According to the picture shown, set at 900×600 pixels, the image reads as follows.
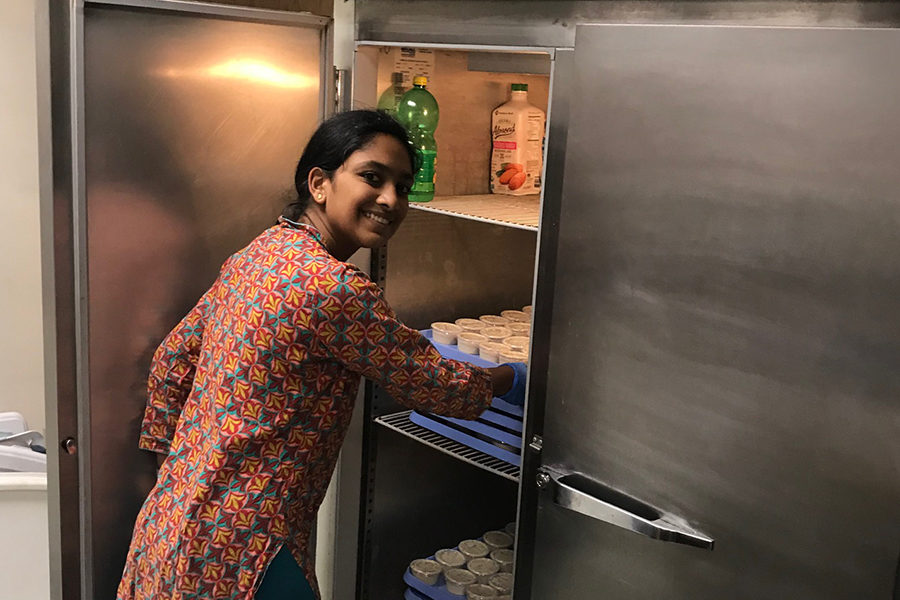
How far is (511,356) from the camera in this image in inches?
75.9

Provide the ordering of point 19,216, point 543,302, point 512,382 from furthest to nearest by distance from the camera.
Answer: point 19,216 → point 512,382 → point 543,302

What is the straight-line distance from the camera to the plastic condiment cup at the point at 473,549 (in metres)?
2.24

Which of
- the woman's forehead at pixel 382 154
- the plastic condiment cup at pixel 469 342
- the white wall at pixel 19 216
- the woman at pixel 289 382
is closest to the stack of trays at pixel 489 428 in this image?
the plastic condiment cup at pixel 469 342

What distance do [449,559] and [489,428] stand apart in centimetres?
47

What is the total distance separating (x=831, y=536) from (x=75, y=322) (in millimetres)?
1230

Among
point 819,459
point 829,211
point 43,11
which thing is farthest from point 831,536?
point 43,11

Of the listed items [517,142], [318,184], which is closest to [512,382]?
[318,184]

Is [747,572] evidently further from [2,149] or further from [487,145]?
[2,149]

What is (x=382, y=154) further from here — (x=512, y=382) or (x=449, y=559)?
(x=449, y=559)

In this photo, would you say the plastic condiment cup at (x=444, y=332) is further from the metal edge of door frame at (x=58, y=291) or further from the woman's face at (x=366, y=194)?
the metal edge of door frame at (x=58, y=291)

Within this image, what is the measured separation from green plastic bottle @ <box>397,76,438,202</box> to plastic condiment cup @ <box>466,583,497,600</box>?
32.5 inches

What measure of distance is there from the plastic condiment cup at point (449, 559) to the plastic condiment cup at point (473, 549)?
13 mm

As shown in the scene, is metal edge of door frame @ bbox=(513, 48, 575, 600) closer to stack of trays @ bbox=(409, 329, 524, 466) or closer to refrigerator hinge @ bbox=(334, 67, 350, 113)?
stack of trays @ bbox=(409, 329, 524, 466)

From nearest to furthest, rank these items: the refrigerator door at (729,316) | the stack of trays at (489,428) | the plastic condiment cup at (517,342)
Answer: the refrigerator door at (729,316) < the stack of trays at (489,428) < the plastic condiment cup at (517,342)
